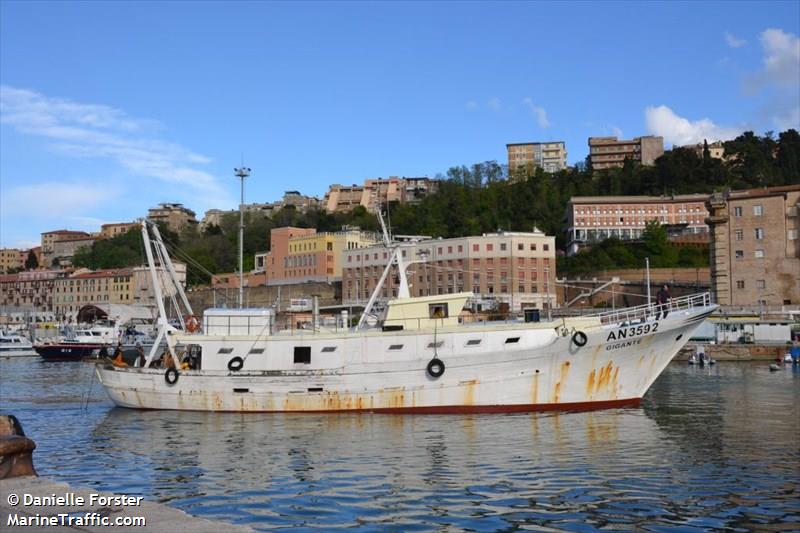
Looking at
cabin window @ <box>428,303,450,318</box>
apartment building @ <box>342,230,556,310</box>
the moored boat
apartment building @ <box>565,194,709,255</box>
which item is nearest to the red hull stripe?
cabin window @ <box>428,303,450,318</box>

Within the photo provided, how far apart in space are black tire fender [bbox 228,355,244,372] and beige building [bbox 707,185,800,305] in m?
59.2

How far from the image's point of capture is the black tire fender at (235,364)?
102ft

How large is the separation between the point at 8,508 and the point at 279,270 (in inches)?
5213

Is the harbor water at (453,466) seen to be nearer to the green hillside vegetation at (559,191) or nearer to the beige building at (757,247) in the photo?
the beige building at (757,247)

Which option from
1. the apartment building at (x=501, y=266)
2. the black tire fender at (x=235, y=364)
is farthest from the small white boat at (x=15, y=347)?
the black tire fender at (x=235, y=364)

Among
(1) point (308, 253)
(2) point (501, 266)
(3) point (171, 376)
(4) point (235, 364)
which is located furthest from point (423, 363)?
(1) point (308, 253)

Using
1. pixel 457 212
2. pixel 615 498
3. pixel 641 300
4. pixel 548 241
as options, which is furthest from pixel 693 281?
pixel 615 498

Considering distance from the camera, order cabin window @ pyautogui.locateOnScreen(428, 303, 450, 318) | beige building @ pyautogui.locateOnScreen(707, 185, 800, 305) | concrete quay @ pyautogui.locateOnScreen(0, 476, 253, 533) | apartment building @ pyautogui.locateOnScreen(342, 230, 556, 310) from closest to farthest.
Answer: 1. concrete quay @ pyautogui.locateOnScreen(0, 476, 253, 533)
2. cabin window @ pyautogui.locateOnScreen(428, 303, 450, 318)
3. beige building @ pyautogui.locateOnScreen(707, 185, 800, 305)
4. apartment building @ pyautogui.locateOnScreen(342, 230, 556, 310)

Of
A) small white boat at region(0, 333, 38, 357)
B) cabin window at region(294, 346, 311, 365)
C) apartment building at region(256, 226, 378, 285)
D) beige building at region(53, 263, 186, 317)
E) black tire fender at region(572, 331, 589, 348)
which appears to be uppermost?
apartment building at region(256, 226, 378, 285)

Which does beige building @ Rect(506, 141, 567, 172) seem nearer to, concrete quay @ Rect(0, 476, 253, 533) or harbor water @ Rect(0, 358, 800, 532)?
harbor water @ Rect(0, 358, 800, 532)

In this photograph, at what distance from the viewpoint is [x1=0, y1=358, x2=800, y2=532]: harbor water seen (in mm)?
14484

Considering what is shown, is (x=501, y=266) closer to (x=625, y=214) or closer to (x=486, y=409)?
(x=625, y=214)

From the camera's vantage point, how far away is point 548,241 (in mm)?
104688

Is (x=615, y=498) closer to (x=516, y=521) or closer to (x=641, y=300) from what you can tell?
(x=516, y=521)
